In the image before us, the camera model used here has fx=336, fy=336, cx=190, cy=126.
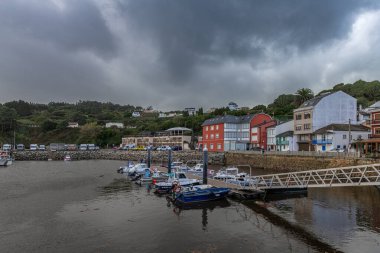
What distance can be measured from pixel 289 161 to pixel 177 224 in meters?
47.5

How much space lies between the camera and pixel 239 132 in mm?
106688

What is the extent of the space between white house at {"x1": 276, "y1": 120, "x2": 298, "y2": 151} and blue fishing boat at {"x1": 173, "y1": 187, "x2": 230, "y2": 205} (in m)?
52.4

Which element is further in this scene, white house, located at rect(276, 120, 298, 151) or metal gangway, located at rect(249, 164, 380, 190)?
white house, located at rect(276, 120, 298, 151)

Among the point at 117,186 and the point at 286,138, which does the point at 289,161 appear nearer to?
the point at 286,138

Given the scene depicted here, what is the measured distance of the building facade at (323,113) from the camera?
81000 mm

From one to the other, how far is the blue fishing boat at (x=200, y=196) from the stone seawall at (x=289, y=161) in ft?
87.9

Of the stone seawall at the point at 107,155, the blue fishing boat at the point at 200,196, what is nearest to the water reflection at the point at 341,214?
the blue fishing boat at the point at 200,196

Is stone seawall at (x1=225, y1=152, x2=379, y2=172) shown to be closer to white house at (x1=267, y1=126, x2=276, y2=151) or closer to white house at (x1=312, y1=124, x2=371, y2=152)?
white house at (x1=267, y1=126, x2=276, y2=151)

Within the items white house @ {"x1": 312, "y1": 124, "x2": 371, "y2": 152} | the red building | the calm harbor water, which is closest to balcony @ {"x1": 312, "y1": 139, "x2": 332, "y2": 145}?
white house @ {"x1": 312, "y1": 124, "x2": 371, "y2": 152}

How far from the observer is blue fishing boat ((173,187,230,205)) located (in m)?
38.8

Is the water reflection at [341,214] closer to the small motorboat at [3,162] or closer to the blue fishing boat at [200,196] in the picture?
Result: the blue fishing boat at [200,196]

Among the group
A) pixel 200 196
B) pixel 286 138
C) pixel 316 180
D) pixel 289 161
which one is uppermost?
pixel 286 138

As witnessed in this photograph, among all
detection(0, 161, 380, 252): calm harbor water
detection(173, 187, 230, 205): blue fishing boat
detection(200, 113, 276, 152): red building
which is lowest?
detection(0, 161, 380, 252): calm harbor water

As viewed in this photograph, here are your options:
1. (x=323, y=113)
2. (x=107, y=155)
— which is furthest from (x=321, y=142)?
(x=107, y=155)
